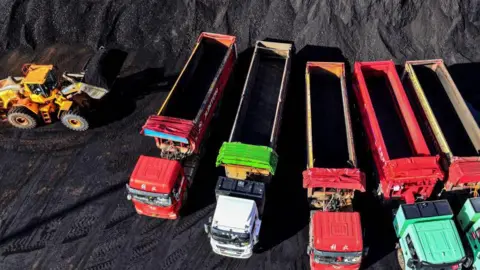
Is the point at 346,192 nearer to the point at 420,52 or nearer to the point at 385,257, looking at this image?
the point at 385,257

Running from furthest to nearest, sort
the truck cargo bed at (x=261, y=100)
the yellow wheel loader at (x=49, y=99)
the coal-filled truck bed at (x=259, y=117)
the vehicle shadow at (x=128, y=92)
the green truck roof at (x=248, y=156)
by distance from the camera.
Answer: the vehicle shadow at (x=128, y=92) < the yellow wheel loader at (x=49, y=99) < the truck cargo bed at (x=261, y=100) < the coal-filled truck bed at (x=259, y=117) < the green truck roof at (x=248, y=156)

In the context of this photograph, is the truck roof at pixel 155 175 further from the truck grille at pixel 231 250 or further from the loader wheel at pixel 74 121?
the loader wheel at pixel 74 121

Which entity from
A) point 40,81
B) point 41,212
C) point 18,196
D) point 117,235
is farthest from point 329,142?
point 18,196

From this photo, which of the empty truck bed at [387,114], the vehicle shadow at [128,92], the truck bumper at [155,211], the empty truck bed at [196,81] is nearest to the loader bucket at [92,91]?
the vehicle shadow at [128,92]

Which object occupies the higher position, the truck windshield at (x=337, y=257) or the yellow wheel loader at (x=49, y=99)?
the yellow wheel loader at (x=49, y=99)

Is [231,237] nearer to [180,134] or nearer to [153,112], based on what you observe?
[180,134]

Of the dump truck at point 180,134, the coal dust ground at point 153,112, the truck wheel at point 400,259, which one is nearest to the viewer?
the truck wheel at point 400,259

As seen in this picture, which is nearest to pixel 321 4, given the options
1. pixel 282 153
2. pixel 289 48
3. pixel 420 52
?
pixel 289 48
